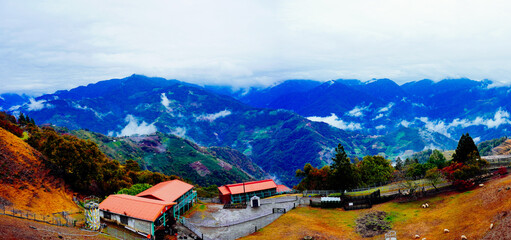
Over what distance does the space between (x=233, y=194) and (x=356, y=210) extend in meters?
28.2

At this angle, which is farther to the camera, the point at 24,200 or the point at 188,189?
the point at 188,189

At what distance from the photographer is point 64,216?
1670 inches

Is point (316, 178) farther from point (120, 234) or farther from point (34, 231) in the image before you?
point (34, 231)

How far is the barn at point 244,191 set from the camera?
→ 71312mm

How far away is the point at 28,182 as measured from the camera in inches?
1932

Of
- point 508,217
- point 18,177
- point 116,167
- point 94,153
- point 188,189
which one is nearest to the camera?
point 508,217

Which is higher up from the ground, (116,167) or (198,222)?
(116,167)

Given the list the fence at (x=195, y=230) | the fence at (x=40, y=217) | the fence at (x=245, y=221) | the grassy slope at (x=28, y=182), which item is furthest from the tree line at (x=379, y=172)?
the grassy slope at (x=28, y=182)

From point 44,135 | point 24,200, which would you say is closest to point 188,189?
point 24,200

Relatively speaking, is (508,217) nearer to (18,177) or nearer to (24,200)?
(24,200)

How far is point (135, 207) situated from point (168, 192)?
404 inches

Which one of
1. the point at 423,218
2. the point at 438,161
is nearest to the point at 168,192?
the point at 423,218

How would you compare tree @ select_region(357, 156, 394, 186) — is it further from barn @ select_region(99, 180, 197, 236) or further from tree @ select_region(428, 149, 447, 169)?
barn @ select_region(99, 180, 197, 236)

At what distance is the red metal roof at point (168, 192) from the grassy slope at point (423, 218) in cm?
1551
